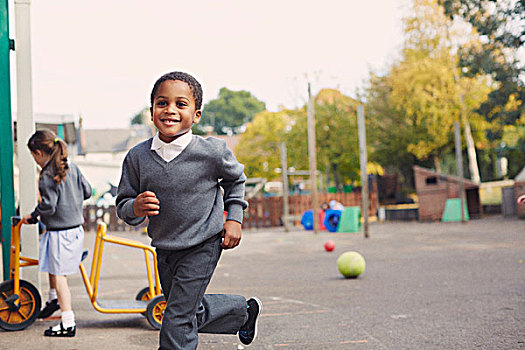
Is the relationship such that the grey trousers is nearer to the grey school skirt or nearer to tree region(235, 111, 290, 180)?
the grey school skirt

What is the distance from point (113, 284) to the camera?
29.6 feet

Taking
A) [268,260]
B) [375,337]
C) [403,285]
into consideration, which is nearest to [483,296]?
[403,285]

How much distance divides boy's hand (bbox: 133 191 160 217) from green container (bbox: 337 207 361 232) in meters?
19.6

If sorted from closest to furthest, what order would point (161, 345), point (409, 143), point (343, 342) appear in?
point (161, 345), point (343, 342), point (409, 143)

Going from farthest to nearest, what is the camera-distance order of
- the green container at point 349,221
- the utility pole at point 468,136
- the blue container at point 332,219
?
1. the utility pole at point 468,136
2. the blue container at point 332,219
3. the green container at point 349,221

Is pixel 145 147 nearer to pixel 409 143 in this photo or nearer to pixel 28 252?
pixel 28 252

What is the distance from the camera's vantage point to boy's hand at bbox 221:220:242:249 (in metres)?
3.25

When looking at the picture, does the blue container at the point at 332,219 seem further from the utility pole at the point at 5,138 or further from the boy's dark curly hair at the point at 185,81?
the boy's dark curly hair at the point at 185,81

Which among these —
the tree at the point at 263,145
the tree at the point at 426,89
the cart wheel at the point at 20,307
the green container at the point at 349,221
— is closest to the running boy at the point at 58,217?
the cart wheel at the point at 20,307

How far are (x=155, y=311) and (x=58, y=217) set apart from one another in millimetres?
1119

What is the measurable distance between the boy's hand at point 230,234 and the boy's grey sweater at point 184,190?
0.03 meters

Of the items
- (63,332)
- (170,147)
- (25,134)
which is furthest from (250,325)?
(25,134)

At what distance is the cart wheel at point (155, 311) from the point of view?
5.31 meters

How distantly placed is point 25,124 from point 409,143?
29523mm
